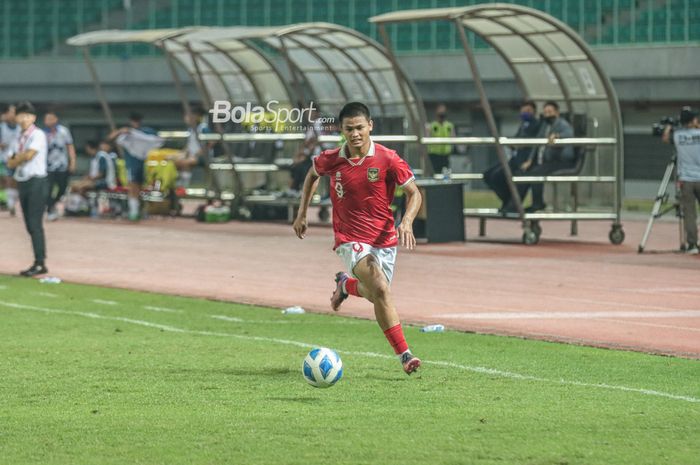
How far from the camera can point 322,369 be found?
970cm

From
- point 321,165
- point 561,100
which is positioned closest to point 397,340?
point 321,165

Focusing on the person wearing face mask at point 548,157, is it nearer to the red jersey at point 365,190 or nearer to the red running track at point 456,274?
the red running track at point 456,274

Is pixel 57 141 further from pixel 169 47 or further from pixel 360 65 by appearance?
pixel 360 65

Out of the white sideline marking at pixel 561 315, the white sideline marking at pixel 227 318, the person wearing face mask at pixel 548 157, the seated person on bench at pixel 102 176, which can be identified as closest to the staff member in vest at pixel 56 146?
the seated person on bench at pixel 102 176

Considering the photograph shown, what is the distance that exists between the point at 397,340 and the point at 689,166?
12.5m

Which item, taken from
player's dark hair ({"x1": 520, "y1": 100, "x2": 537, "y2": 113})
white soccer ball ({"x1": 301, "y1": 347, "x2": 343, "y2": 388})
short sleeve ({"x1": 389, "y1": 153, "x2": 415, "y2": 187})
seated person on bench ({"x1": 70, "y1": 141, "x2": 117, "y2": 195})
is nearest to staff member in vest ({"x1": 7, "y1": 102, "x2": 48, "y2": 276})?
short sleeve ({"x1": 389, "y1": 153, "x2": 415, "y2": 187})

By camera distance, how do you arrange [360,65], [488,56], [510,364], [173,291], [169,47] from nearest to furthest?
[510,364] → [173,291] → [360,65] → [169,47] → [488,56]

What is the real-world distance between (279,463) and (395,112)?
71.1 ft

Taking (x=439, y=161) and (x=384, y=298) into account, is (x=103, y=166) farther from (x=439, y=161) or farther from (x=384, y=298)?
(x=384, y=298)

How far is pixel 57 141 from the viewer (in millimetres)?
28875

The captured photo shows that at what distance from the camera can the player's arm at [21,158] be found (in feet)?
61.4

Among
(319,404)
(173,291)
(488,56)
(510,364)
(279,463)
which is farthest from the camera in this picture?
(488,56)

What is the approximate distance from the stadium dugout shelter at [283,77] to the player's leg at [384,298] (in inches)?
591

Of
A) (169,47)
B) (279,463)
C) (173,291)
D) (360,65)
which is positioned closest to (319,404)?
(279,463)
